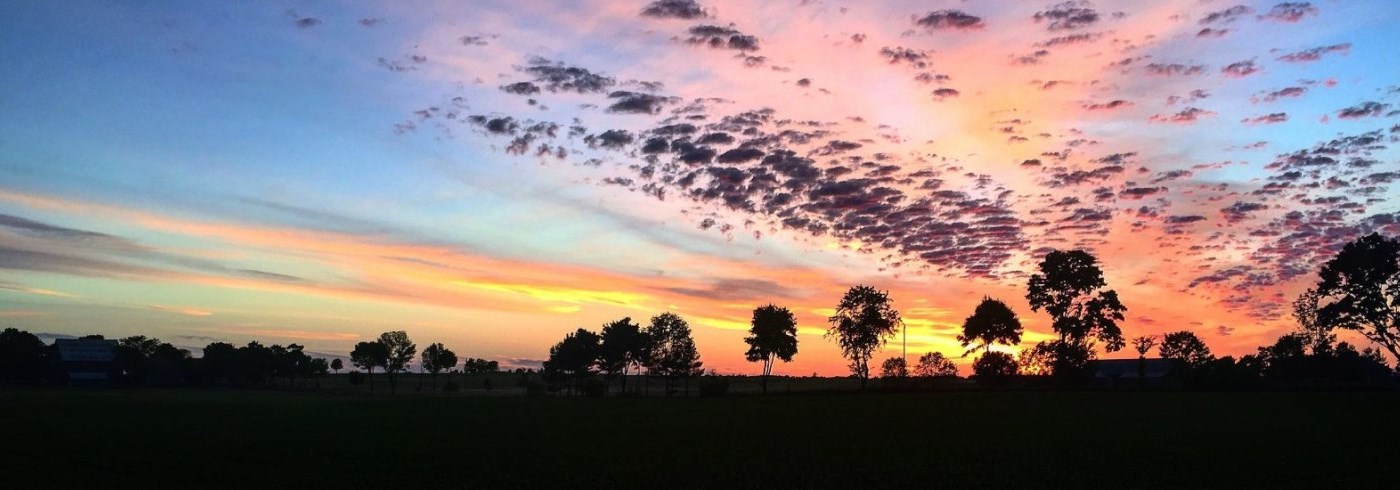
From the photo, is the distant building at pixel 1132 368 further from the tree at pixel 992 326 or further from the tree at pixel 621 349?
the tree at pixel 621 349

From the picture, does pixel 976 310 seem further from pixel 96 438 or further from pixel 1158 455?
pixel 96 438

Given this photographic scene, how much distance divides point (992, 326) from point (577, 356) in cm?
9227

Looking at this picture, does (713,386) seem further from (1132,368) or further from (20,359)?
(20,359)

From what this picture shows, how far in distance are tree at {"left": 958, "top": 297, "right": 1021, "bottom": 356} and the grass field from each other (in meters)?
70.2

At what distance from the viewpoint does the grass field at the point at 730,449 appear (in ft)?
94.0

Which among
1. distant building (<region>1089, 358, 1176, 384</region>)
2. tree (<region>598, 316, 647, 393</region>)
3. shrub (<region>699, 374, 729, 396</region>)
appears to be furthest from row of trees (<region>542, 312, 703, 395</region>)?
distant building (<region>1089, 358, 1176, 384</region>)

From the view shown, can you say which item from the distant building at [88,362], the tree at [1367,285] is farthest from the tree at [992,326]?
the distant building at [88,362]

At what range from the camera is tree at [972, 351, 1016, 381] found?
124912mm

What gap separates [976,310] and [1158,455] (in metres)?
107

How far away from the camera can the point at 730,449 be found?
39.7 meters

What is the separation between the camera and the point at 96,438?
41.2 metres

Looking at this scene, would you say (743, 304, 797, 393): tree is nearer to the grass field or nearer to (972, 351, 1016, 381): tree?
(972, 351, 1016, 381): tree

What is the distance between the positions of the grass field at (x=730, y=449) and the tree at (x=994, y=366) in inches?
2381

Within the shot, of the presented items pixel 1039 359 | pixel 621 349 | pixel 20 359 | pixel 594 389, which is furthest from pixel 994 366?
pixel 20 359
